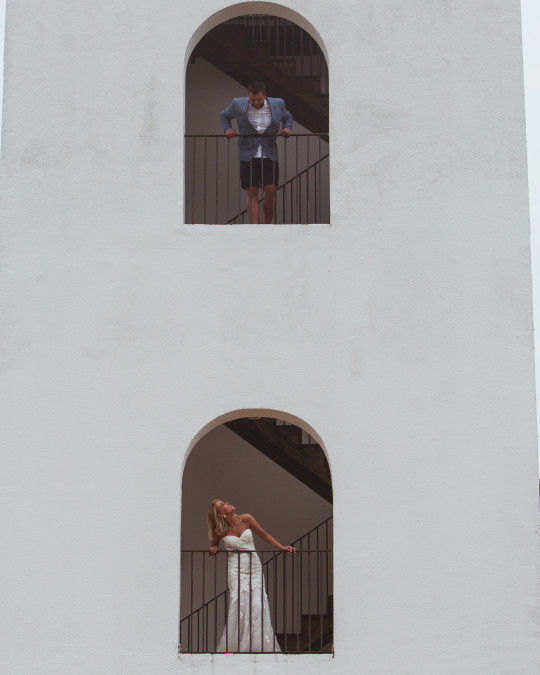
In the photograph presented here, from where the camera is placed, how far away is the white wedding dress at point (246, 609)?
15.2 m

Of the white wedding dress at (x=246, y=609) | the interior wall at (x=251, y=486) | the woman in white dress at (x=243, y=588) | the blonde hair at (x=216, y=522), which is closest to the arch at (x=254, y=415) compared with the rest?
the blonde hair at (x=216, y=522)

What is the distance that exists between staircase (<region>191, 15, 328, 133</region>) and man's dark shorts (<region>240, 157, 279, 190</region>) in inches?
70.5

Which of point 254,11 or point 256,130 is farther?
point 256,130

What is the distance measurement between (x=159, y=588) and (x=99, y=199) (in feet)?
13.3

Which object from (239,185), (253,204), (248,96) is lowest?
(253,204)

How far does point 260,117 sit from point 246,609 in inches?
217

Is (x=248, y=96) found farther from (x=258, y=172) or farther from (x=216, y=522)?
(x=216, y=522)

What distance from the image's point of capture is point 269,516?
62.3ft

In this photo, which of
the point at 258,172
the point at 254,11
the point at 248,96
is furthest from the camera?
the point at 248,96

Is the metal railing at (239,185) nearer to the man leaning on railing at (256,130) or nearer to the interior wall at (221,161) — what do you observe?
the interior wall at (221,161)

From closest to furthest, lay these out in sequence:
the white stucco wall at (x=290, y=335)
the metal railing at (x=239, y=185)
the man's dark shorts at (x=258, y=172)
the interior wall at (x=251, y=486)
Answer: the white stucco wall at (x=290, y=335) < the man's dark shorts at (x=258, y=172) < the interior wall at (x=251, y=486) < the metal railing at (x=239, y=185)

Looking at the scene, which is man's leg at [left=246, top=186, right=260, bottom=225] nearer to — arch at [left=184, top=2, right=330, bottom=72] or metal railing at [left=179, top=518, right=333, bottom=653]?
arch at [left=184, top=2, right=330, bottom=72]

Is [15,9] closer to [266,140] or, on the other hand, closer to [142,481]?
[266,140]

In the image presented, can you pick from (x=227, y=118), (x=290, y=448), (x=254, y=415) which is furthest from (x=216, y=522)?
(x=227, y=118)
